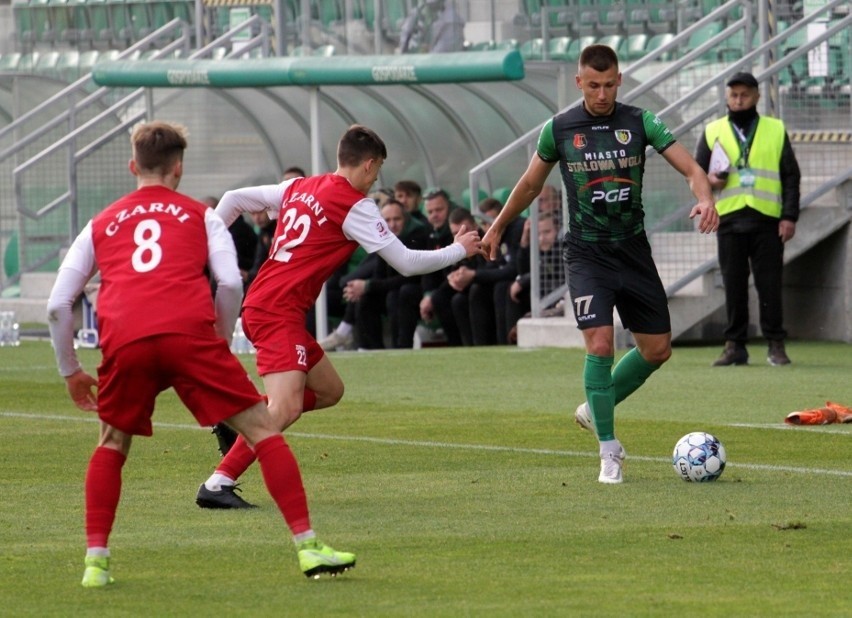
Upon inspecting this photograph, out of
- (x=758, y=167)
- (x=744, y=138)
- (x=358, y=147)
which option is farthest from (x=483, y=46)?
(x=358, y=147)

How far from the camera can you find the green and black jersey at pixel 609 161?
9344 millimetres

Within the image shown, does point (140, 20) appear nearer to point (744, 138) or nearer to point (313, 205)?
point (744, 138)

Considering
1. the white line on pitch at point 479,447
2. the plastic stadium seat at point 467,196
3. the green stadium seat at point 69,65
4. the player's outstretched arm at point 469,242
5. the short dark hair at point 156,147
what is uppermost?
the short dark hair at point 156,147

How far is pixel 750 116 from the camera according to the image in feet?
53.0

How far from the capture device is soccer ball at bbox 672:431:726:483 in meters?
9.03

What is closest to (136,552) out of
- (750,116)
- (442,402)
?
(442,402)

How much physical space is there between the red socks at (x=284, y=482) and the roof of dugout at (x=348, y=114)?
14.1 meters

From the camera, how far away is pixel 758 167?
16219 mm

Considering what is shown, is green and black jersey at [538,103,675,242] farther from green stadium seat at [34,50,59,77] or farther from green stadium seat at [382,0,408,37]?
green stadium seat at [34,50,59,77]

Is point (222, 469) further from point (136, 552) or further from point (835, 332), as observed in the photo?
point (835, 332)

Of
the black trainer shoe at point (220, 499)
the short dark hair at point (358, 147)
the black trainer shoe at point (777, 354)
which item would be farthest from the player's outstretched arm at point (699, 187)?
the black trainer shoe at point (777, 354)

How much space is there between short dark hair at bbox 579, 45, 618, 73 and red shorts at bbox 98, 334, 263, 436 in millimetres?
3210

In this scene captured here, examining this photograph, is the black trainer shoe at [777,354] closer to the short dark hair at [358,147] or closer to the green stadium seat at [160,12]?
the short dark hair at [358,147]

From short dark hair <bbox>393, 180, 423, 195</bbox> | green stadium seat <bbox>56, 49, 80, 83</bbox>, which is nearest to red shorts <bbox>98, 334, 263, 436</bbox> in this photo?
short dark hair <bbox>393, 180, 423, 195</bbox>
